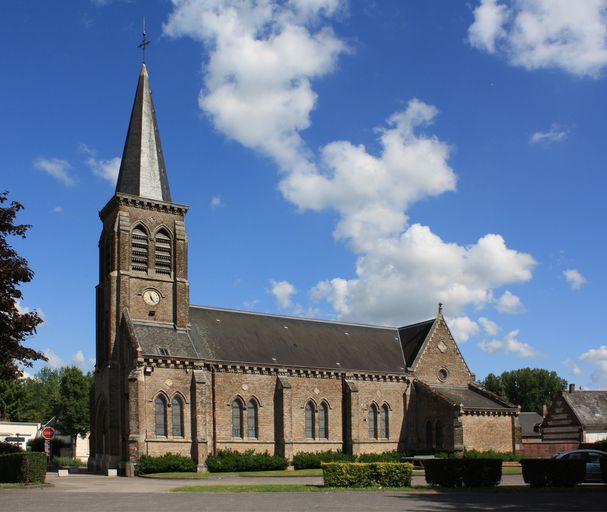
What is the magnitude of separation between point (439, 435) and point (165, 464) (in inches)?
870

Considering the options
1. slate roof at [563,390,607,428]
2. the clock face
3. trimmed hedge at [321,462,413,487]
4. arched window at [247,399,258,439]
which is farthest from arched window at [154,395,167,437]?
slate roof at [563,390,607,428]

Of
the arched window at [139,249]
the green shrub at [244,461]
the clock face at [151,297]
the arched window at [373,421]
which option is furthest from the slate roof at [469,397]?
the arched window at [139,249]

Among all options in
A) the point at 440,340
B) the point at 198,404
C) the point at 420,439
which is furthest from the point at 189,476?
the point at 440,340

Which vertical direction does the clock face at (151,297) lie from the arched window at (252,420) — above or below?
above

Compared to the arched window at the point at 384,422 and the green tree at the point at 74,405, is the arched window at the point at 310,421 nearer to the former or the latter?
the arched window at the point at 384,422

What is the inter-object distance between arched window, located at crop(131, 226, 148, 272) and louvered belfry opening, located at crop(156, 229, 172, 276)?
34.9 inches

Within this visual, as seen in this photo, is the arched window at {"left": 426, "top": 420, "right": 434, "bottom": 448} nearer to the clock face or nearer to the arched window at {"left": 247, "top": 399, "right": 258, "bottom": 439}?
the arched window at {"left": 247, "top": 399, "right": 258, "bottom": 439}

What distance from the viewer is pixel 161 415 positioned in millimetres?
47375

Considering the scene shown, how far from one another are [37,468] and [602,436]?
2224 inches

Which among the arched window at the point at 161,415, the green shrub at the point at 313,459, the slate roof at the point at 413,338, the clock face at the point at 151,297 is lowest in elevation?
the green shrub at the point at 313,459

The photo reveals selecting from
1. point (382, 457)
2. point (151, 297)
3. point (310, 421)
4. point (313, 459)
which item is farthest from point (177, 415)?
point (382, 457)

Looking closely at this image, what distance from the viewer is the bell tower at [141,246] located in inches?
2000

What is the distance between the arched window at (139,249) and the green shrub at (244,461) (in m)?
14.1

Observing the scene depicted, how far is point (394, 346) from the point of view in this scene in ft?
206
